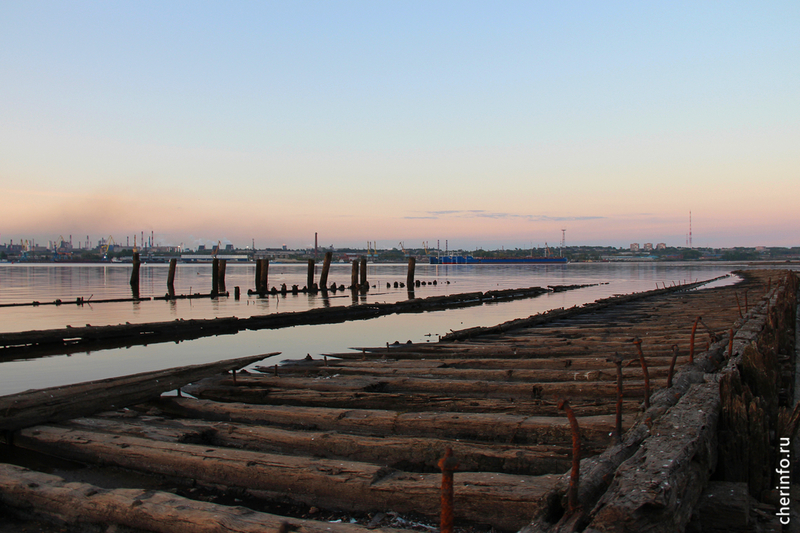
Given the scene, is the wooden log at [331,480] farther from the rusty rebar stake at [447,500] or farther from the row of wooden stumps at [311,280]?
the row of wooden stumps at [311,280]

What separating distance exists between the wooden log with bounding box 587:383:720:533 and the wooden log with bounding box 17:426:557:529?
78cm

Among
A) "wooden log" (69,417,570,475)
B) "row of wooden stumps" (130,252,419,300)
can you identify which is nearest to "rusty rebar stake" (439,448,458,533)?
"wooden log" (69,417,570,475)

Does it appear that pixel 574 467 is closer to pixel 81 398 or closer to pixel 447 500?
pixel 447 500

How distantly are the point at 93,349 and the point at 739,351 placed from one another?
53.0 ft

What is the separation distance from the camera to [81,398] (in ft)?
19.8

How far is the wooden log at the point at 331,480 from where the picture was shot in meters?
3.42

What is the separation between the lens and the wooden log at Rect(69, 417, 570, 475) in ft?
13.2

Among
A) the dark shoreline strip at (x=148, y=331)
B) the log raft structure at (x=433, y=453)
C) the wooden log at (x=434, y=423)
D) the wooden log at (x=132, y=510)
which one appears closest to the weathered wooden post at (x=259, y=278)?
the dark shoreline strip at (x=148, y=331)

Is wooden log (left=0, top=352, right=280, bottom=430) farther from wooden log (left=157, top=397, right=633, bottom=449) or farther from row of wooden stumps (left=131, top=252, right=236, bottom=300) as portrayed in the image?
row of wooden stumps (left=131, top=252, right=236, bottom=300)

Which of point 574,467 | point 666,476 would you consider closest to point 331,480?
point 574,467

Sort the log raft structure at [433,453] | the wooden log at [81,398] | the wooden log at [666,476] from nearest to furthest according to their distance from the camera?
the wooden log at [666,476] → the log raft structure at [433,453] → the wooden log at [81,398]

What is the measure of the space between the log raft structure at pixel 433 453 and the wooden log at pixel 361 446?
1cm

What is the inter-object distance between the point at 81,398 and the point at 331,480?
3835 mm

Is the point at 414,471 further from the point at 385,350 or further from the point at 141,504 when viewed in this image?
the point at 385,350
